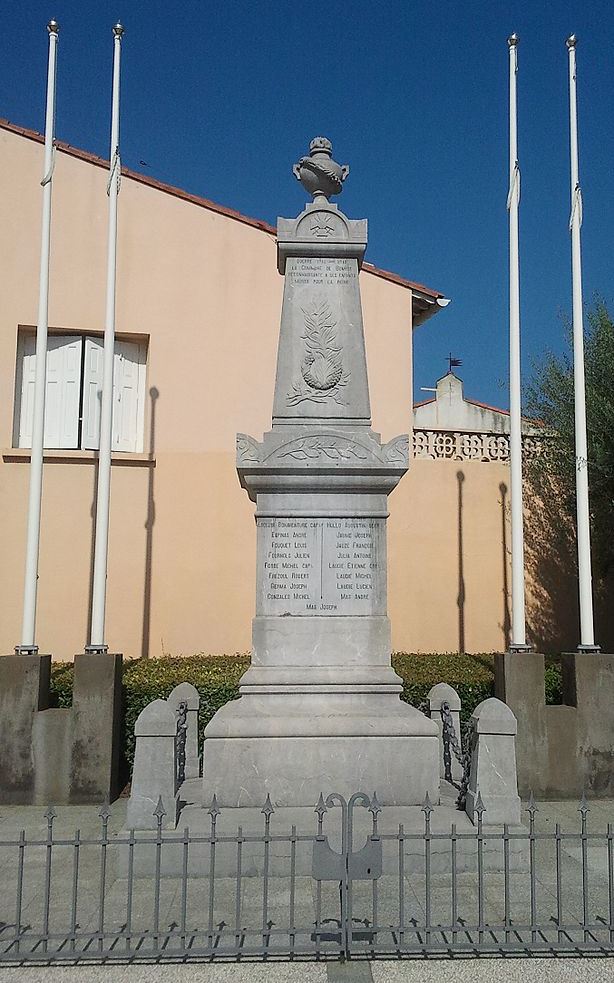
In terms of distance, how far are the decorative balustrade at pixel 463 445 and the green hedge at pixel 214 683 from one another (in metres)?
4.53

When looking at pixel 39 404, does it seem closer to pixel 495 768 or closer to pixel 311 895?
pixel 311 895

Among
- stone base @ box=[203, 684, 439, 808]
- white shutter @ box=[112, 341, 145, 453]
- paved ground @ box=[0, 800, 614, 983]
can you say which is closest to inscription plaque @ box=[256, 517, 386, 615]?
stone base @ box=[203, 684, 439, 808]

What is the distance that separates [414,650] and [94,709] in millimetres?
6250

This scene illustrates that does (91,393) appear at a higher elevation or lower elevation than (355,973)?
higher

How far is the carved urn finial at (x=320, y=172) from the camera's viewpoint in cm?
759

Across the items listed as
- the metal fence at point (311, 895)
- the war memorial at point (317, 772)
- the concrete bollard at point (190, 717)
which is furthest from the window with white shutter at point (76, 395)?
the metal fence at point (311, 895)

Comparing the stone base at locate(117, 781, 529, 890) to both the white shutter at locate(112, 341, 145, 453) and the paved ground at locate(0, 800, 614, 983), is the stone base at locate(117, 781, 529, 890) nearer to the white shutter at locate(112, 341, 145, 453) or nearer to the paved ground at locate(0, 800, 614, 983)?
the paved ground at locate(0, 800, 614, 983)

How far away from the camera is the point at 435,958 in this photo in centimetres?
446

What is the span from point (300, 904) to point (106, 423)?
20.4 feet

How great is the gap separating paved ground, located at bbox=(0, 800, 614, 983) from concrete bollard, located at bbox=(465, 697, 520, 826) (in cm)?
40

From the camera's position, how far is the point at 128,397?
1325 cm

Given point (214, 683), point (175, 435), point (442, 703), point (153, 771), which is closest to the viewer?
point (153, 771)

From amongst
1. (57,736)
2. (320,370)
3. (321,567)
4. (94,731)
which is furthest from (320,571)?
(57,736)

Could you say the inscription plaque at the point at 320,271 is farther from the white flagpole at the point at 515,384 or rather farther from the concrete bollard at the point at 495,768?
the concrete bollard at the point at 495,768
